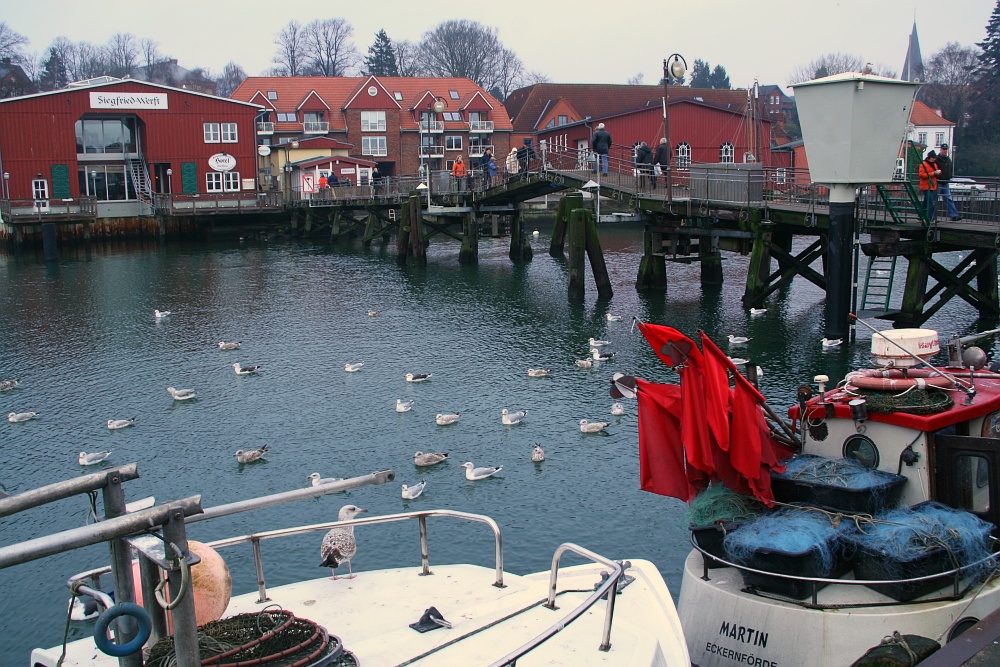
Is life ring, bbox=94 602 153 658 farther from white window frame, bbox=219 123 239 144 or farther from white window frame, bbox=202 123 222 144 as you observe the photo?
white window frame, bbox=219 123 239 144

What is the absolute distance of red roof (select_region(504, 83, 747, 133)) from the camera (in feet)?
298

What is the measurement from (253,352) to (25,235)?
39.1 metres

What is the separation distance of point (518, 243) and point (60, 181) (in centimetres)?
3504

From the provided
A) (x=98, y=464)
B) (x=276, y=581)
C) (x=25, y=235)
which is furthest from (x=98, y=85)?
(x=276, y=581)

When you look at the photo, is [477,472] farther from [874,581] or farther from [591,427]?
[874,581]

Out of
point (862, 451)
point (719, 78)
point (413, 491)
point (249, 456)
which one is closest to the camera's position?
point (862, 451)

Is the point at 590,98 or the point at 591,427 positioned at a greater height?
the point at 590,98

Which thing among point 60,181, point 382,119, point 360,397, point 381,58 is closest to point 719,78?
point 381,58

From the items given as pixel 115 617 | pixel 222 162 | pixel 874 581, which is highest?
pixel 222 162

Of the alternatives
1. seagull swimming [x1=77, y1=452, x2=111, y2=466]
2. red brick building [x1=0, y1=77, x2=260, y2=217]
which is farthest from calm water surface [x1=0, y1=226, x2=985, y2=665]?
red brick building [x1=0, y1=77, x2=260, y2=217]

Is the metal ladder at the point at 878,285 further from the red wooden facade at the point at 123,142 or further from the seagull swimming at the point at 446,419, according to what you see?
the red wooden facade at the point at 123,142

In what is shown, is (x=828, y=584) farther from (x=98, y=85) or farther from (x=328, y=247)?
(x=98, y=85)

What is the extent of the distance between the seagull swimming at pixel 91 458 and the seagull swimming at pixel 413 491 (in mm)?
6599

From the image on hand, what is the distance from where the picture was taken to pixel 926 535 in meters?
9.86
